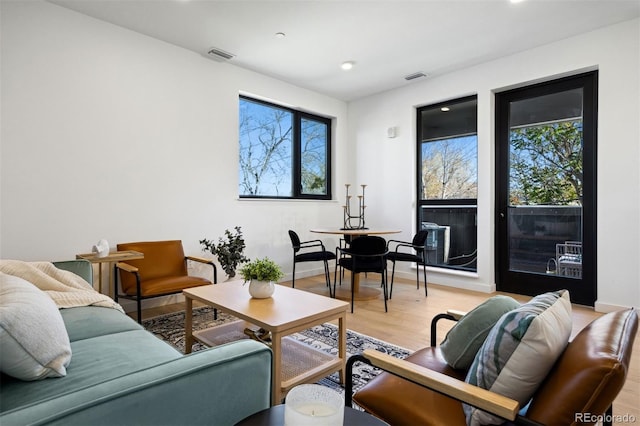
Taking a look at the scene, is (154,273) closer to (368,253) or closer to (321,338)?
(321,338)

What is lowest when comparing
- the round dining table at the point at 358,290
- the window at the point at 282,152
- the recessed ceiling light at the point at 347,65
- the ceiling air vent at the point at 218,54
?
the round dining table at the point at 358,290

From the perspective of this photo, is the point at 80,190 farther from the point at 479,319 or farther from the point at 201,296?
the point at 479,319

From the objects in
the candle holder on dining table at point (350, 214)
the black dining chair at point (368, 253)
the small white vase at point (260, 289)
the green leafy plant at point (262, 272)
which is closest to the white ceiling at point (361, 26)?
the candle holder on dining table at point (350, 214)

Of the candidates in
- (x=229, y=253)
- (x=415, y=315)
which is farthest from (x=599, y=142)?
(x=229, y=253)

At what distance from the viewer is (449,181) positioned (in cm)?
476

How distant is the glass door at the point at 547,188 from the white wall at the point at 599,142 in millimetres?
146

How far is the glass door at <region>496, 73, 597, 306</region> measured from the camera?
364cm

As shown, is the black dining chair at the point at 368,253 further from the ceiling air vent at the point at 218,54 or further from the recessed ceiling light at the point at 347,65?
the ceiling air vent at the point at 218,54

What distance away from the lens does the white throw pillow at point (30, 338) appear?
98 cm

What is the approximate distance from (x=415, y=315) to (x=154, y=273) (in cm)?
256

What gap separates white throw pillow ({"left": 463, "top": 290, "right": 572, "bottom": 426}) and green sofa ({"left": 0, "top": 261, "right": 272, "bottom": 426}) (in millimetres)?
653

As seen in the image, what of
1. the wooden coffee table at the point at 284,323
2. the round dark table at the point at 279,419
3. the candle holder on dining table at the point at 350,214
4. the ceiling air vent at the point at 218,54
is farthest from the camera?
the candle holder on dining table at the point at 350,214

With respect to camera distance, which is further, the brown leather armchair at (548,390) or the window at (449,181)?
the window at (449,181)

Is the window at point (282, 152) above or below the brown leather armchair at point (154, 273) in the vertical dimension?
above
